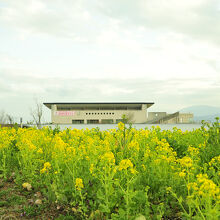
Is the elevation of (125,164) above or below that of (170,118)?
below

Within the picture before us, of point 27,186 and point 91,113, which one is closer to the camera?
point 27,186

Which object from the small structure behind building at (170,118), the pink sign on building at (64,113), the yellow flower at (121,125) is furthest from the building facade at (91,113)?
the yellow flower at (121,125)

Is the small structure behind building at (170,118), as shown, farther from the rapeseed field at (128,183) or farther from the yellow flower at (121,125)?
the rapeseed field at (128,183)

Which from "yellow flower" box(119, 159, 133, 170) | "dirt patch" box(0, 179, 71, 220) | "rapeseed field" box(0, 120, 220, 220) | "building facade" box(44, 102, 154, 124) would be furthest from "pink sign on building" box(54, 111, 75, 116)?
"yellow flower" box(119, 159, 133, 170)

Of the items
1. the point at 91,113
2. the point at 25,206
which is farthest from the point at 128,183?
the point at 91,113

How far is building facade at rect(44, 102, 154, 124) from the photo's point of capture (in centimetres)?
6562

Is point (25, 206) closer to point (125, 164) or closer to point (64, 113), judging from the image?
point (125, 164)

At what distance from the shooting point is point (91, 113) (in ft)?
216

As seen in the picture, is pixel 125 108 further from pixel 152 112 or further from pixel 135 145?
pixel 135 145

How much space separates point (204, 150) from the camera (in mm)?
5051

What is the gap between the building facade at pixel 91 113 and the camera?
65.6 m

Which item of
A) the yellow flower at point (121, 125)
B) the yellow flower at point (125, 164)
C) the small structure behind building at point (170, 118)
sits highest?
the small structure behind building at point (170, 118)

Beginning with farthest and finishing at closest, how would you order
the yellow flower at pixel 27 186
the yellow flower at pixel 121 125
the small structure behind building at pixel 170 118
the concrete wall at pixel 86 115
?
1. the concrete wall at pixel 86 115
2. the small structure behind building at pixel 170 118
3. the yellow flower at pixel 121 125
4. the yellow flower at pixel 27 186

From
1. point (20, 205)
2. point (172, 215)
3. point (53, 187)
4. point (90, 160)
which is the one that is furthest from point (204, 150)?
point (20, 205)
